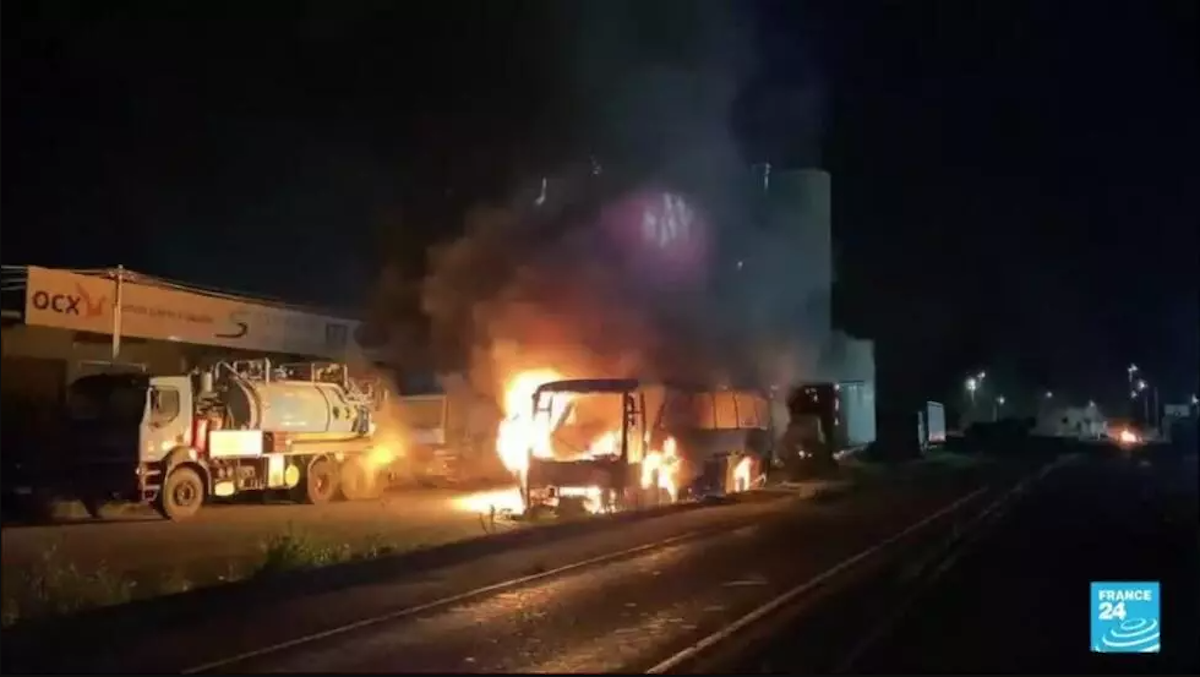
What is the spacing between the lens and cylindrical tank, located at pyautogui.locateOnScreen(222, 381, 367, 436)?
27500 millimetres

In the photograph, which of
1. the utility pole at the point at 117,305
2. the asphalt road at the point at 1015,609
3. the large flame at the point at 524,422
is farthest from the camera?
the utility pole at the point at 117,305

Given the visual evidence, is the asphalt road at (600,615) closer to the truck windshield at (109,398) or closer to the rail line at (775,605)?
the rail line at (775,605)

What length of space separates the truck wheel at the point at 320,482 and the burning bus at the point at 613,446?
21.7 ft

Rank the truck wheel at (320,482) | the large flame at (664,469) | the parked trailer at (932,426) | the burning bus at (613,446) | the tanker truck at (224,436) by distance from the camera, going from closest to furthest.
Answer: the burning bus at (613,446)
the large flame at (664,469)
the tanker truck at (224,436)
the truck wheel at (320,482)
the parked trailer at (932,426)

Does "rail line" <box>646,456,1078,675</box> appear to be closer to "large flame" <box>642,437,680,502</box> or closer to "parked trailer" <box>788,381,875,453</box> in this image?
"large flame" <box>642,437,680,502</box>

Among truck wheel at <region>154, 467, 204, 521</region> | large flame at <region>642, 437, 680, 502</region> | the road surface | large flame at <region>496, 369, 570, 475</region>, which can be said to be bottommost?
the road surface

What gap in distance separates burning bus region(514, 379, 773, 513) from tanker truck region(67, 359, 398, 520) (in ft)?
20.5

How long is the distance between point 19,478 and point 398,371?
14783 millimetres

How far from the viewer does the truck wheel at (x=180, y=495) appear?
2489cm

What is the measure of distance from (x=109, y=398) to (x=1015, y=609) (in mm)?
19050

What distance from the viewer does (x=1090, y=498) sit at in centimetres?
2425

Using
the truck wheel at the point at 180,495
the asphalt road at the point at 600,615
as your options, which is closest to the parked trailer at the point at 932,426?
the asphalt road at the point at 600,615

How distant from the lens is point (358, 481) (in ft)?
102

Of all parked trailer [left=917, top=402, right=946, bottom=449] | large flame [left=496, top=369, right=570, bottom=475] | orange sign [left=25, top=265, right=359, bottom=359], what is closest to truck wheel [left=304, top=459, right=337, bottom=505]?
large flame [left=496, top=369, right=570, bottom=475]
